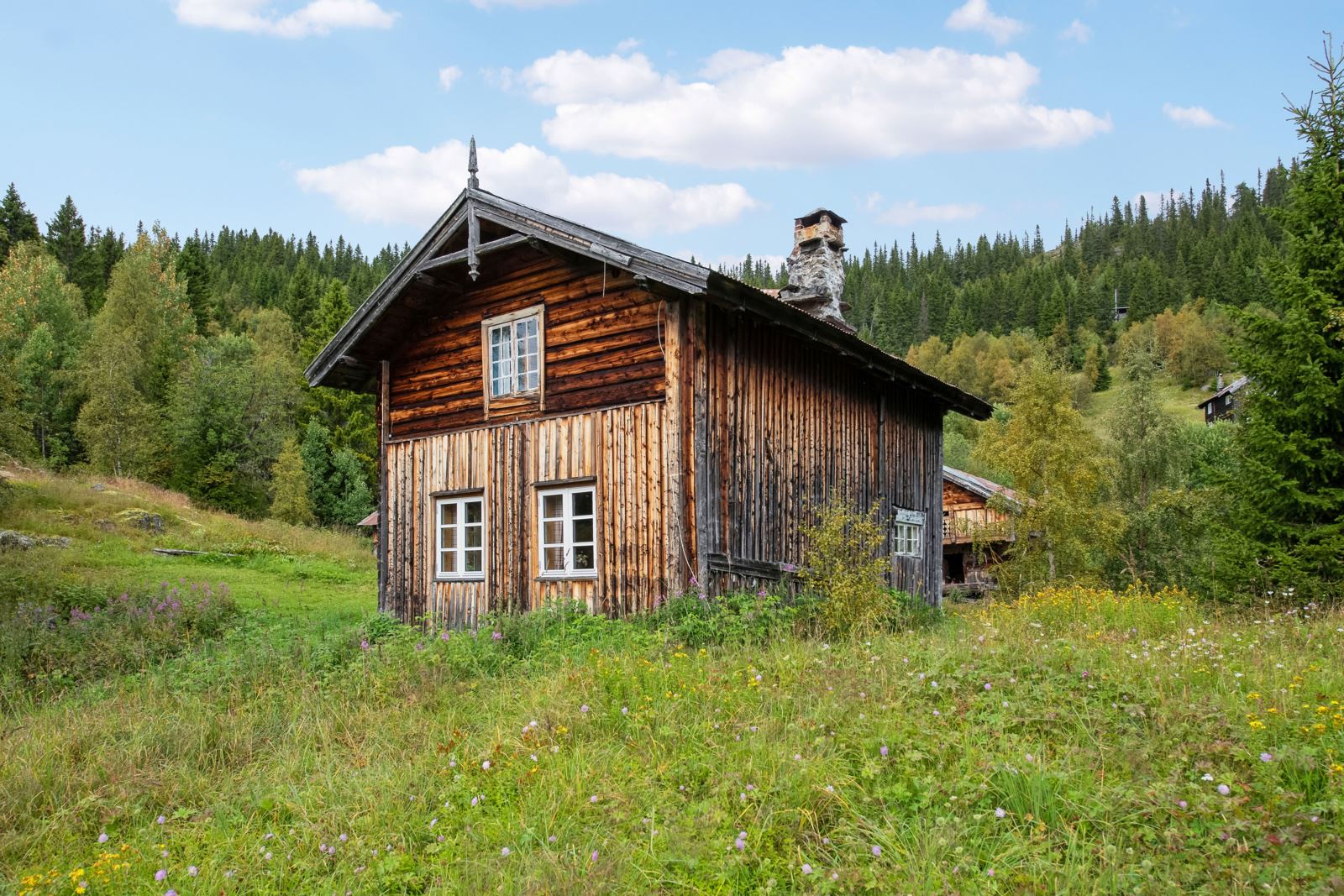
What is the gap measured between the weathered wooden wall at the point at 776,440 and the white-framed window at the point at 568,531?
1.91 m

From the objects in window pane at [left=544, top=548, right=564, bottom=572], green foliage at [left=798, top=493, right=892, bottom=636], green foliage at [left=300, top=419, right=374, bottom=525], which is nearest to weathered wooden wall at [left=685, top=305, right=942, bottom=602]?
green foliage at [left=798, top=493, right=892, bottom=636]

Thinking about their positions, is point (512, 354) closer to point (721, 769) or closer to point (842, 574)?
point (842, 574)

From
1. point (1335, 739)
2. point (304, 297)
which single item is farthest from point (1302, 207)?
point (304, 297)

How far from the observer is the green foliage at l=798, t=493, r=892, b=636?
10835 millimetres

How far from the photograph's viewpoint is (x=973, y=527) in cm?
2933

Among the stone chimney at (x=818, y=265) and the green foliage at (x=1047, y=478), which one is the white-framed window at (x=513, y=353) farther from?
the green foliage at (x=1047, y=478)

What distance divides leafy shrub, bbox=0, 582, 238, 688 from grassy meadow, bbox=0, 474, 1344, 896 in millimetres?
1447

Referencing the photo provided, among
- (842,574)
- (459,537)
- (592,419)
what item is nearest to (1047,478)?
(842,574)

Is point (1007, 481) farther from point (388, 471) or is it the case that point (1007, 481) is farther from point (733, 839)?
point (733, 839)

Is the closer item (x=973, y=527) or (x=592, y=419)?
(x=592, y=419)

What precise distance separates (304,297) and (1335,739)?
75.6 meters

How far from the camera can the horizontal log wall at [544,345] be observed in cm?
1216

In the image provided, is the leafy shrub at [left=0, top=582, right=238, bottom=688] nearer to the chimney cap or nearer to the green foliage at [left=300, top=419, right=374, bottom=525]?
the chimney cap

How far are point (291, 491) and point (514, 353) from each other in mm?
33626
